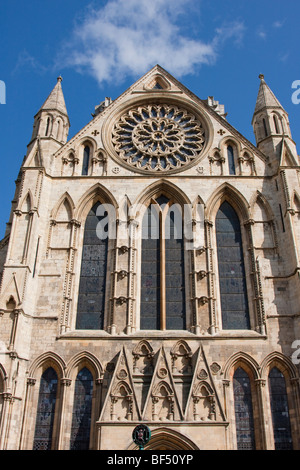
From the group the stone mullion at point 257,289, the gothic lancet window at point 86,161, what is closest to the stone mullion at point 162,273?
the stone mullion at point 257,289

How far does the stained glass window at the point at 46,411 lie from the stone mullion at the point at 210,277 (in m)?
5.23

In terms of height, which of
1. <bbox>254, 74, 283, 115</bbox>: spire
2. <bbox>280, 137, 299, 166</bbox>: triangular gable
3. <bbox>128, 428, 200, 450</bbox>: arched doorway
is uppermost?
<bbox>254, 74, 283, 115</bbox>: spire

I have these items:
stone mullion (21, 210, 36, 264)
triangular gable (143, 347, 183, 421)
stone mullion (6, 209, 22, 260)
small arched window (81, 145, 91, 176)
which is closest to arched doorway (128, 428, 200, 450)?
triangular gable (143, 347, 183, 421)

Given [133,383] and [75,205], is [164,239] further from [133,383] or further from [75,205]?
[133,383]

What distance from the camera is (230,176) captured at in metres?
19.4

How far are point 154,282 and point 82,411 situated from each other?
4.91 metres

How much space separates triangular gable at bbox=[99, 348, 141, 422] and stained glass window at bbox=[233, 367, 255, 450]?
300 cm

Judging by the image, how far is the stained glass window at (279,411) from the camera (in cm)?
1438

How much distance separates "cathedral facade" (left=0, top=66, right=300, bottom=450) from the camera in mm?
14531

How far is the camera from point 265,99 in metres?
21.6

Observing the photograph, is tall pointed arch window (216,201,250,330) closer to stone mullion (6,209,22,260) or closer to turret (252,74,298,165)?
turret (252,74,298,165)

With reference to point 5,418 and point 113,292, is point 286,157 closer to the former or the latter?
point 113,292

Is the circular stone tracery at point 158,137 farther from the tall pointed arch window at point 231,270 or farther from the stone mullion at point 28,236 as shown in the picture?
the stone mullion at point 28,236

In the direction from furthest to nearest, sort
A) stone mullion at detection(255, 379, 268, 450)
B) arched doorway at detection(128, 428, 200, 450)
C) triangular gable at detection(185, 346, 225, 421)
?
stone mullion at detection(255, 379, 268, 450), triangular gable at detection(185, 346, 225, 421), arched doorway at detection(128, 428, 200, 450)
